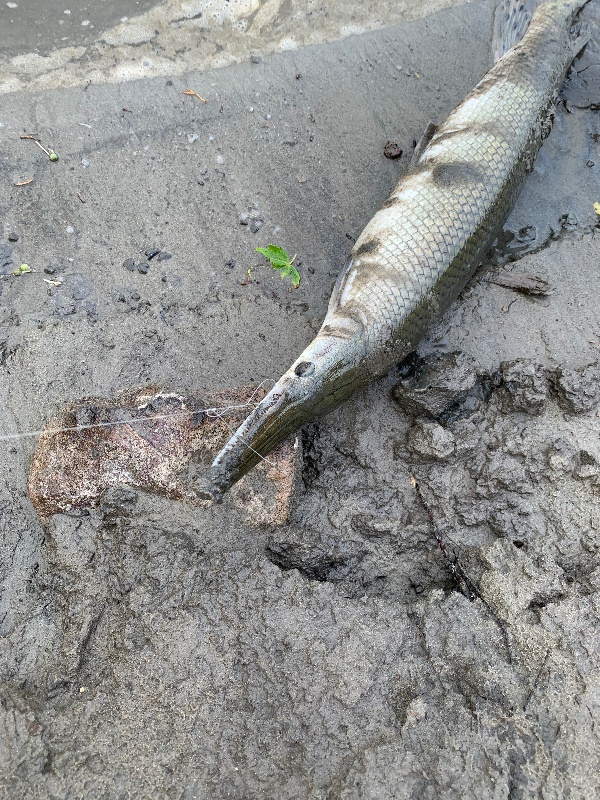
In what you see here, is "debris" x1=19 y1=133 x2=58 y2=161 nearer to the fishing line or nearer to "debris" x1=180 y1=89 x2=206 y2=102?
"debris" x1=180 y1=89 x2=206 y2=102

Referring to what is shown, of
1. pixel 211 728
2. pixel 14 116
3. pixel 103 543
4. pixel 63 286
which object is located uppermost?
pixel 14 116

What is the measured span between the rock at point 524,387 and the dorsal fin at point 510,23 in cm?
313

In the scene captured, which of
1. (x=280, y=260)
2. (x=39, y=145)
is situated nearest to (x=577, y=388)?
(x=280, y=260)

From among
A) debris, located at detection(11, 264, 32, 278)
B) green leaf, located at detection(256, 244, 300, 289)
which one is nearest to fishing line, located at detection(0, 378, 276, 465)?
green leaf, located at detection(256, 244, 300, 289)

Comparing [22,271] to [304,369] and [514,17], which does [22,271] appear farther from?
[514,17]

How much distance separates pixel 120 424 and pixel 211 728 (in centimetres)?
163

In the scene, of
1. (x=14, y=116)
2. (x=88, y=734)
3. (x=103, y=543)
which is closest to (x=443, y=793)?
(x=88, y=734)

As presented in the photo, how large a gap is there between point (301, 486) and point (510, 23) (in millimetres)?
→ 4689

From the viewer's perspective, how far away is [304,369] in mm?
3498

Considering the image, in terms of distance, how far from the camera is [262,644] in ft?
9.70

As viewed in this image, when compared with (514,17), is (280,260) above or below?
below

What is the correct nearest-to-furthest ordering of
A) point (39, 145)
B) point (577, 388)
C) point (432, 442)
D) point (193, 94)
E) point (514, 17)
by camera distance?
point (432, 442), point (577, 388), point (39, 145), point (193, 94), point (514, 17)

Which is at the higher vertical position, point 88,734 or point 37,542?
point 37,542

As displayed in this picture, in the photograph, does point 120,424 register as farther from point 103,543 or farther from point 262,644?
point 262,644
